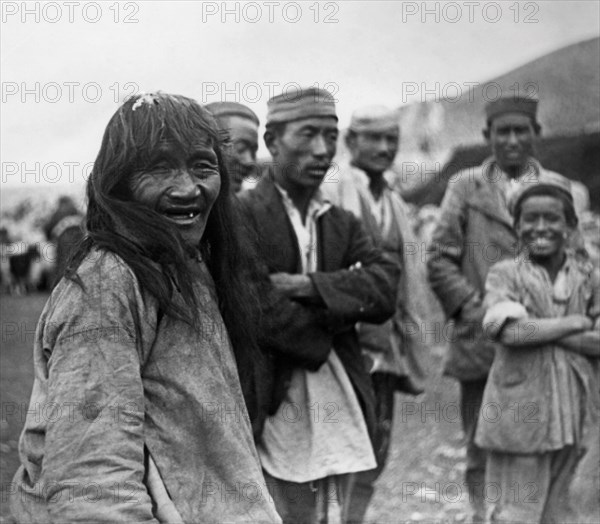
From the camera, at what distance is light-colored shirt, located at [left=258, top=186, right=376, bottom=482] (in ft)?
11.2

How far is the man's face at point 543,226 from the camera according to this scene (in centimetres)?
399

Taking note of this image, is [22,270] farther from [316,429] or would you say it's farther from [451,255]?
[451,255]

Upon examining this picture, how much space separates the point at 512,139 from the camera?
4.35 metres

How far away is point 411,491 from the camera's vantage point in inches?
174

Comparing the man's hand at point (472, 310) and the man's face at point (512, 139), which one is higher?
the man's face at point (512, 139)

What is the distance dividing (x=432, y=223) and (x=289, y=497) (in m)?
1.74

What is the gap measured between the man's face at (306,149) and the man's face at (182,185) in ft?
4.41

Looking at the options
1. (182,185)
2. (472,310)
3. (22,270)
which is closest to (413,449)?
(472,310)

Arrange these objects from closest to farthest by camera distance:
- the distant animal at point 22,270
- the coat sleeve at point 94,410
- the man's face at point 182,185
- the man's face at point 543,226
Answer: the coat sleeve at point 94,410, the man's face at point 182,185, the man's face at point 543,226, the distant animal at point 22,270

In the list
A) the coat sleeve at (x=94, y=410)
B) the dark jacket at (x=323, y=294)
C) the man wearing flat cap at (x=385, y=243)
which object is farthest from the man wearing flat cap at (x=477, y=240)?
the coat sleeve at (x=94, y=410)

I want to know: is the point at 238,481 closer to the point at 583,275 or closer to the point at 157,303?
the point at 157,303

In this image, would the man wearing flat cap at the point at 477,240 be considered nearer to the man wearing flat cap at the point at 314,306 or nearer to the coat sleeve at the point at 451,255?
the coat sleeve at the point at 451,255

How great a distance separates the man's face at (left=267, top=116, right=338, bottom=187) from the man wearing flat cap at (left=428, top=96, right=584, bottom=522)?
0.89 m

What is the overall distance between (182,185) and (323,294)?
3.91ft
